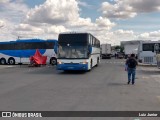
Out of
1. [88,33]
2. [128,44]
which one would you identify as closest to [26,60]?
[88,33]

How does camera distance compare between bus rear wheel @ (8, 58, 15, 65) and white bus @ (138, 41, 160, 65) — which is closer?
white bus @ (138, 41, 160, 65)

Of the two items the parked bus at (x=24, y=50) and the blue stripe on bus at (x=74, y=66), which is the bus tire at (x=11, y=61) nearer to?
the parked bus at (x=24, y=50)

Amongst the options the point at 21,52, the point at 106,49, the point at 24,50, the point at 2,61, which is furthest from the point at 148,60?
the point at 106,49

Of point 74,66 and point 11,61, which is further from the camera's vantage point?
point 11,61

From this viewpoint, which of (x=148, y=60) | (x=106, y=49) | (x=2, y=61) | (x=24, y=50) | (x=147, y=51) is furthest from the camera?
(x=106, y=49)

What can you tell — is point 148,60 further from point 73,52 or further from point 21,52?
point 21,52

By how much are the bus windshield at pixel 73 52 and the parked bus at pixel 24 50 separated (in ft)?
50.9

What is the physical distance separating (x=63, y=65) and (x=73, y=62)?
815 millimetres

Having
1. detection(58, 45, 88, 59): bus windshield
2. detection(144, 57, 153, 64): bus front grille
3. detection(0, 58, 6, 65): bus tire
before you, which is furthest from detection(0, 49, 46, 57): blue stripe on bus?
detection(58, 45, 88, 59): bus windshield

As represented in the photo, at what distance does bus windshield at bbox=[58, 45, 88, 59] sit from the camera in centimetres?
2505

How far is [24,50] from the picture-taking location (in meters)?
42.7

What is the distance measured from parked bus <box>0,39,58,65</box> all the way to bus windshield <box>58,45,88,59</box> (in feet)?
50.9

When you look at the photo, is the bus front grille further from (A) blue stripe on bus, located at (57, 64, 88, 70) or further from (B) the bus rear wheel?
(B) the bus rear wheel

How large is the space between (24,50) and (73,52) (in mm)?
18839
